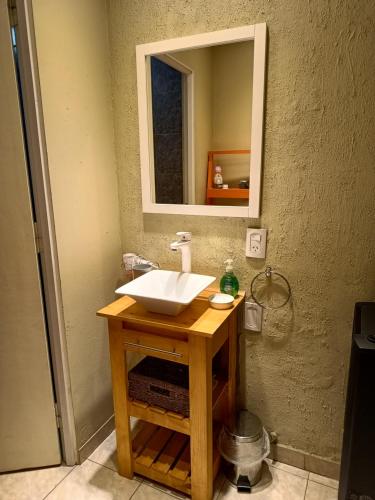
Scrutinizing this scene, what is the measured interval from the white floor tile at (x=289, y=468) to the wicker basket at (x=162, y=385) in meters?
0.60

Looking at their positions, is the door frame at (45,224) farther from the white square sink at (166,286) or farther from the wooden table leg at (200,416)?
the wooden table leg at (200,416)

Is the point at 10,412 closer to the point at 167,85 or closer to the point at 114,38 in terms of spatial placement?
the point at 167,85

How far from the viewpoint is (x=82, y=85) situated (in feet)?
4.85

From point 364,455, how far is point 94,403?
1.22 meters

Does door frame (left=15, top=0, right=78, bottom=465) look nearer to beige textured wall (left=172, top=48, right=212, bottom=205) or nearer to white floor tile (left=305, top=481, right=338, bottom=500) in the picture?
beige textured wall (left=172, top=48, right=212, bottom=205)

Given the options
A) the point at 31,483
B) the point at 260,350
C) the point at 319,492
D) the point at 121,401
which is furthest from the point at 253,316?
the point at 31,483

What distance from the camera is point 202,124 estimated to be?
59.5 inches

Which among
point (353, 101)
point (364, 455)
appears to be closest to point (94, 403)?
point (364, 455)

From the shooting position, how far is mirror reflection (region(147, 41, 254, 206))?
1.40 metres

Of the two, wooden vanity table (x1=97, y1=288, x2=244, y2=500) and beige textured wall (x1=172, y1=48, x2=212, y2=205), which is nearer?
wooden vanity table (x1=97, y1=288, x2=244, y2=500)

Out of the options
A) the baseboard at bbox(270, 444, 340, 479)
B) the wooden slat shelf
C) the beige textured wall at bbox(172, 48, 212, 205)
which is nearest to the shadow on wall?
the baseboard at bbox(270, 444, 340, 479)

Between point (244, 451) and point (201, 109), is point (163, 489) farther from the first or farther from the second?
point (201, 109)

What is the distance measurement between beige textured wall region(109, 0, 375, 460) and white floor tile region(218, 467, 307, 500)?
5.7 inches

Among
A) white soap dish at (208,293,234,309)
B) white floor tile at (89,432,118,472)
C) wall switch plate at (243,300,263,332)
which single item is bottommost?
white floor tile at (89,432,118,472)
